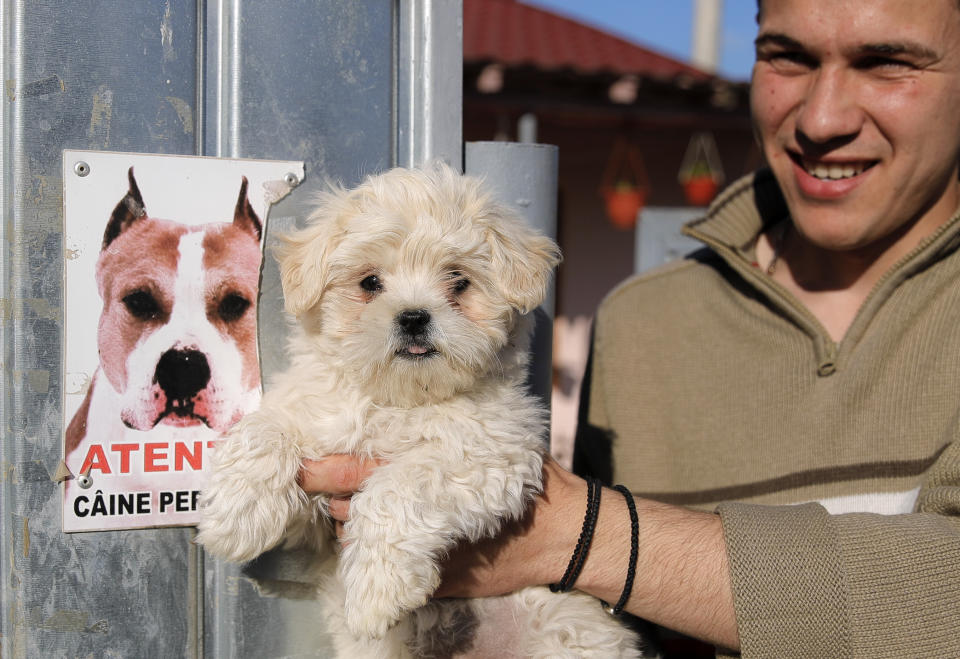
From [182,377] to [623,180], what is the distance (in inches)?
379

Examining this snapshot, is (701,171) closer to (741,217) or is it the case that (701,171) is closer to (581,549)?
(741,217)

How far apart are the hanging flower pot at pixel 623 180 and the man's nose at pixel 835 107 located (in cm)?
766

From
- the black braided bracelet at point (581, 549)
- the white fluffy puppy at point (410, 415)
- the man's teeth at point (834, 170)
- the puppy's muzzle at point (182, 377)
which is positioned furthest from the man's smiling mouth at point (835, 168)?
the puppy's muzzle at point (182, 377)

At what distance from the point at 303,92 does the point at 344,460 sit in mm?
1085

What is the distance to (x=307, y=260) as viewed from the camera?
2.40 meters

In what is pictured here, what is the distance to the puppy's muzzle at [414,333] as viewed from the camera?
2.52 metres

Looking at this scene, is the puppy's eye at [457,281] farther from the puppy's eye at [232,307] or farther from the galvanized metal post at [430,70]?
the puppy's eye at [232,307]

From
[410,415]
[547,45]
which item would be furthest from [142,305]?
[547,45]

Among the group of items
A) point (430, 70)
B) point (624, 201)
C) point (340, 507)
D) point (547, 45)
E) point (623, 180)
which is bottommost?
point (340, 507)

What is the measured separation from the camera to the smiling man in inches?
88.0

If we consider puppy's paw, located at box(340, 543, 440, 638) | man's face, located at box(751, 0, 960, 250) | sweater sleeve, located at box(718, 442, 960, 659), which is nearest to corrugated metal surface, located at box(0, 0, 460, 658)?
puppy's paw, located at box(340, 543, 440, 638)

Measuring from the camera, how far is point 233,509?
2.18 meters

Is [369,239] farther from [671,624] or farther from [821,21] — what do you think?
[821,21]

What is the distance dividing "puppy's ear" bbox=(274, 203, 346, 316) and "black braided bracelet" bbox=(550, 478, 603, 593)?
3.48 ft
